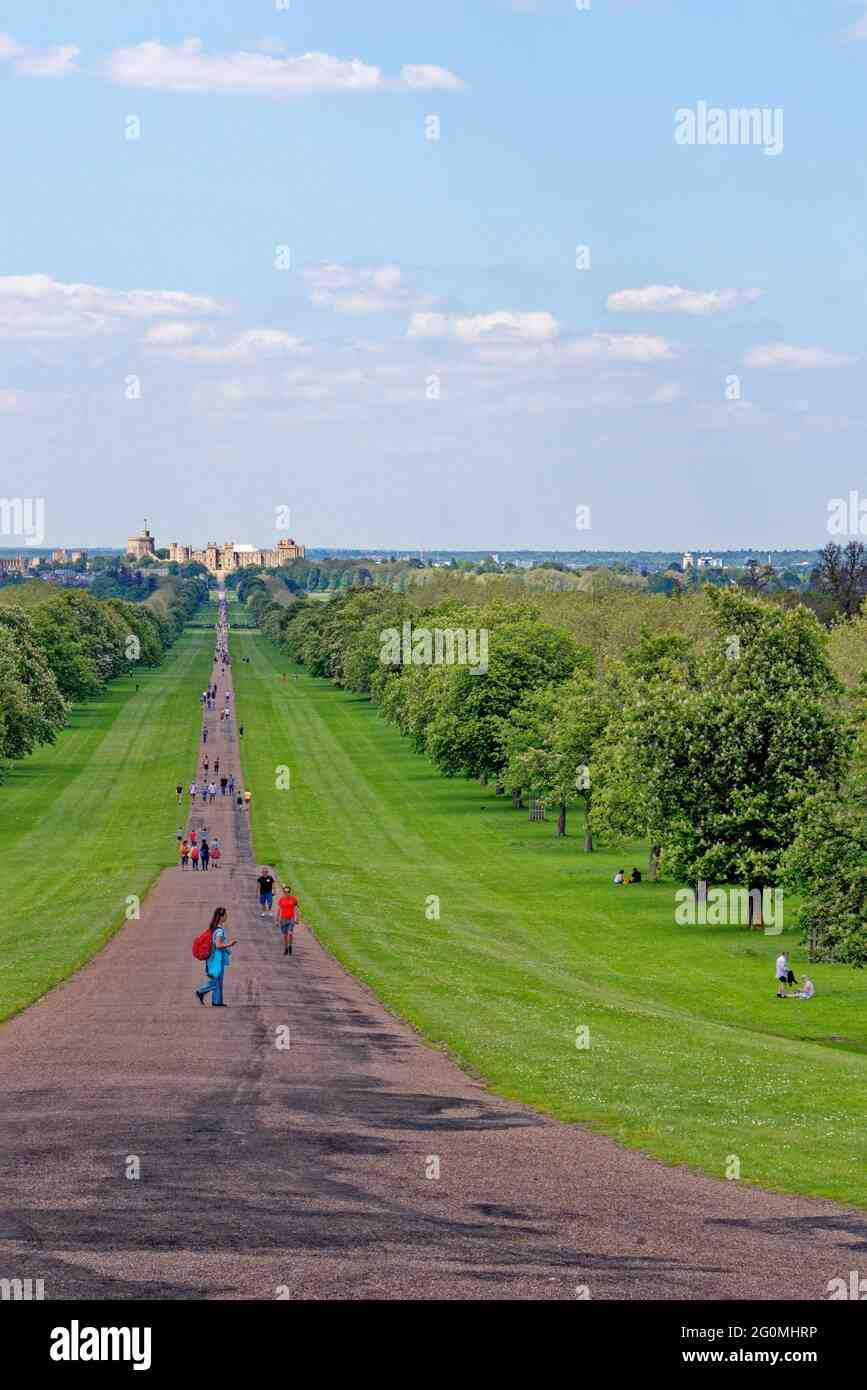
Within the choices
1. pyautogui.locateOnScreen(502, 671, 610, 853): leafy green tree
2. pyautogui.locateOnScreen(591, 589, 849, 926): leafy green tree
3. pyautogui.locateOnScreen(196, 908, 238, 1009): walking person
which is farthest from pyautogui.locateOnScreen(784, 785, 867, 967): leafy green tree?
pyautogui.locateOnScreen(502, 671, 610, 853): leafy green tree

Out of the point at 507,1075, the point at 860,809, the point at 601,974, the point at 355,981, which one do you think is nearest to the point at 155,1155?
the point at 507,1075

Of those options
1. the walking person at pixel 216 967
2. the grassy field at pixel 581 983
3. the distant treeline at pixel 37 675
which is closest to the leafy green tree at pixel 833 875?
the grassy field at pixel 581 983

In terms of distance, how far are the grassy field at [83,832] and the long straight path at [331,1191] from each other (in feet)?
32.8

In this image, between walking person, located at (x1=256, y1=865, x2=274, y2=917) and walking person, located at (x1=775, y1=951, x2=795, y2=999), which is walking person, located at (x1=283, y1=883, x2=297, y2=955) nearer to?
walking person, located at (x1=256, y1=865, x2=274, y2=917)

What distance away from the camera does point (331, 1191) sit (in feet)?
76.4

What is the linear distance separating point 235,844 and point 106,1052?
6282 centimetres

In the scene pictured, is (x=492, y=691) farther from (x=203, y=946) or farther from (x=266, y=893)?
(x=203, y=946)

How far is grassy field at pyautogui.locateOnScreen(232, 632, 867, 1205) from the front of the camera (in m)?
30.1
